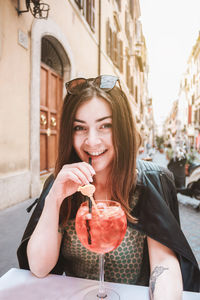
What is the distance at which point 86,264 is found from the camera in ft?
3.99

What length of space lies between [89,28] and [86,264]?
8105 millimetres

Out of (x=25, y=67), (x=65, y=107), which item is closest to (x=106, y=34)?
(x=25, y=67)

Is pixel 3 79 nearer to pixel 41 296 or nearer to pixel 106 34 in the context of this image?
pixel 41 296

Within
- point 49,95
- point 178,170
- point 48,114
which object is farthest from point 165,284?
point 49,95

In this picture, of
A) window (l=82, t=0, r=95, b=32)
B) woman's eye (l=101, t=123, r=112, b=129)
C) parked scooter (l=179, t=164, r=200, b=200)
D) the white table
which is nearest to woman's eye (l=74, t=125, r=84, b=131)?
woman's eye (l=101, t=123, r=112, b=129)

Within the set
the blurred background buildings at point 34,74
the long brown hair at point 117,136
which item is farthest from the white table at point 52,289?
the blurred background buildings at point 34,74

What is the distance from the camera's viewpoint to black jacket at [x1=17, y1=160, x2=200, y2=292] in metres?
1.07

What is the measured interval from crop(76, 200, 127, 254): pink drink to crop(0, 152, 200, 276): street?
6.26 ft

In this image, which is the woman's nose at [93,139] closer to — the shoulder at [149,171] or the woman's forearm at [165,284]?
the shoulder at [149,171]

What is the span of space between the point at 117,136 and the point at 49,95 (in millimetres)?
5562

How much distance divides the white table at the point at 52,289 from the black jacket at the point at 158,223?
23cm

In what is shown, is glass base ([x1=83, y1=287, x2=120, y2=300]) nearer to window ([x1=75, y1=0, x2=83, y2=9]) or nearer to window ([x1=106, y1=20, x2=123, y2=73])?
window ([x1=75, y1=0, x2=83, y2=9])

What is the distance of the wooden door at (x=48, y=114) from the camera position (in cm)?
603

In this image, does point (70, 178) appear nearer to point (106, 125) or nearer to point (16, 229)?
point (106, 125)
